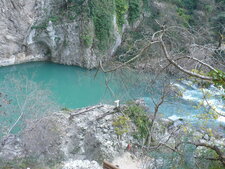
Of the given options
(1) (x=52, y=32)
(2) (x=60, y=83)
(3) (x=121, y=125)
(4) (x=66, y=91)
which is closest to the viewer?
(3) (x=121, y=125)

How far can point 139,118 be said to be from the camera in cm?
877

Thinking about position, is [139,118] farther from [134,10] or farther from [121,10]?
[134,10]

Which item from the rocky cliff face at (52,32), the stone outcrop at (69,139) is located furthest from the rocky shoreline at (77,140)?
the rocky cliff face at (52,32)

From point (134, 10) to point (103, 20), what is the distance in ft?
11.5

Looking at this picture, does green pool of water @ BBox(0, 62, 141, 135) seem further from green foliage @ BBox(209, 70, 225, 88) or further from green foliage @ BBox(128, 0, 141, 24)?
green foliage @ BBox(209, 70, 225, 88)

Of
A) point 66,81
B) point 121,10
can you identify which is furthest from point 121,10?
point 66,81

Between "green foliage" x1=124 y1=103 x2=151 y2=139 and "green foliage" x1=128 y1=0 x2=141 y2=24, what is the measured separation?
11.2 m

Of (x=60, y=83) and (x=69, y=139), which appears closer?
(x=69, y=139)

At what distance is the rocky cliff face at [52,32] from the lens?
15969 mm

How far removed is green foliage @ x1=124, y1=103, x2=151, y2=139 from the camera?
28.4 ft

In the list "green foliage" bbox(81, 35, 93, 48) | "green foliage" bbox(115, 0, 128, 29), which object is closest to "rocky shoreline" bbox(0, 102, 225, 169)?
"green foliage" bbox(81, 35, 93, 48)

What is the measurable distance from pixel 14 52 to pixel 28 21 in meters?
2.32

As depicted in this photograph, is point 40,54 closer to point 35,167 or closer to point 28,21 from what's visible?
point 28,21

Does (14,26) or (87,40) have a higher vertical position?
(14,26)
